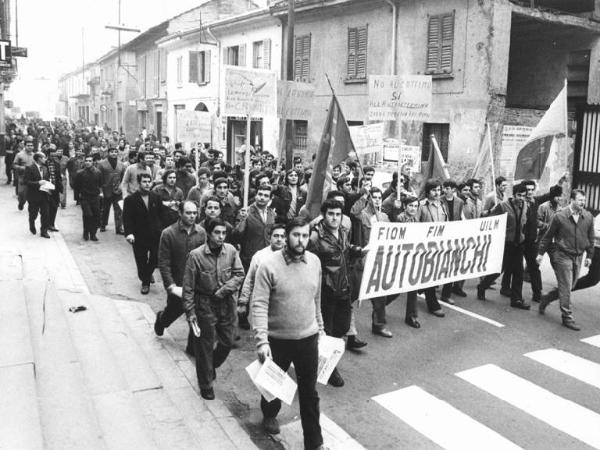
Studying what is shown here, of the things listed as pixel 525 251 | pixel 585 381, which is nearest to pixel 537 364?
pixel 585 381

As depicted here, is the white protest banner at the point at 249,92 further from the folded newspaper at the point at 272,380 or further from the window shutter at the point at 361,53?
the window shutter at the point at 361,53

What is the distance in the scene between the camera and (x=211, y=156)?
17141mm

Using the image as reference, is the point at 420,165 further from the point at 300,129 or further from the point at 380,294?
the point at 380,294

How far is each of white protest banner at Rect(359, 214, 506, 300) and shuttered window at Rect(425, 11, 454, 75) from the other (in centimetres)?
958

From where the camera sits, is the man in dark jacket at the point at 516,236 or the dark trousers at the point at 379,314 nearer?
the dark trousers at the point at 379,314

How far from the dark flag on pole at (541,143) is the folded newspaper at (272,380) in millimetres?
6607

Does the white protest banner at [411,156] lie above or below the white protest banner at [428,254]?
above

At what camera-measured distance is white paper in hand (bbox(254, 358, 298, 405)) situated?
475cm

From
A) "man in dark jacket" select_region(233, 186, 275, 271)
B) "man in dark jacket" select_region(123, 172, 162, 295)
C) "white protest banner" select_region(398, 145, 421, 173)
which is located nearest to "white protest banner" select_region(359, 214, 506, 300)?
"man in dark jacket" select_region(233, 186, 275, 271)

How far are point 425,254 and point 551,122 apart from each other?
3.56 metres

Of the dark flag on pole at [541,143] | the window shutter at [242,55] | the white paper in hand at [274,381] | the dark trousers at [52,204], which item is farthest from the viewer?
the window shutter at [242,55]

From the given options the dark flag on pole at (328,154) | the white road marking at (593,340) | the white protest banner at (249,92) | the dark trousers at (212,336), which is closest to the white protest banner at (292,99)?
the white protest banner at (249,92)

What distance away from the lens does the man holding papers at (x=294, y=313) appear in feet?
16.1

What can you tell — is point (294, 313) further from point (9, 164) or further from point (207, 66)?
point (207, 66)
